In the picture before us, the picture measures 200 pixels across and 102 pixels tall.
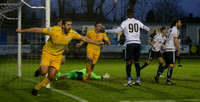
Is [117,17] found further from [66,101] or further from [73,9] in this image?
[66,101]

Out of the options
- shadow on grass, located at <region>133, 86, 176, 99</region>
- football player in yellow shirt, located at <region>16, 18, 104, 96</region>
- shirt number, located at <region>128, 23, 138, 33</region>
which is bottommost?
shadow on grass, located at <region>133, 86, 176, 99</region>

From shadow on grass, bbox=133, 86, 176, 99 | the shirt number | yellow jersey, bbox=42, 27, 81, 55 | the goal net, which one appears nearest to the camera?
shadow on grass, bbox=133, 86, 176, 99

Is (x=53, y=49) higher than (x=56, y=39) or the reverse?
the reverse

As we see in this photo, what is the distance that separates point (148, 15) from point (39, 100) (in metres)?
37.4

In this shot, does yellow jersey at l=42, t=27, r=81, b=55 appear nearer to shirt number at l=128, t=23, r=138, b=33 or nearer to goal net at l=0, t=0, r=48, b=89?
goal net at l=0, t=0, r=48, b=89

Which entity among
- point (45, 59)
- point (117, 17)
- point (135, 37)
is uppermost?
point (117, 17)

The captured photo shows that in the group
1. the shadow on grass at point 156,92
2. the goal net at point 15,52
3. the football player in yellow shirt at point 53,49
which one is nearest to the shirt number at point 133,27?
the shadow on grass at point 156,92

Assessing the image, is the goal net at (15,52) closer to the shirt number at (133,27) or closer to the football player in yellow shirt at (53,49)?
the football player in yellow shirt at (53,49)

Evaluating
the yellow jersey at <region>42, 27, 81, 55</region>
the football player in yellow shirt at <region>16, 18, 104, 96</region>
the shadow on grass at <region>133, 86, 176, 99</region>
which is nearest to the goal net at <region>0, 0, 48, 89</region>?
the football player in yellow shirt at <region>16, 18, 104, 96</region>

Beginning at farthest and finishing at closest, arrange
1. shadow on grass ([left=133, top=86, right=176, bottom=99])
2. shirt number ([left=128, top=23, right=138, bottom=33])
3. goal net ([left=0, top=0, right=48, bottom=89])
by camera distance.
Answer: goal net ([left=0, top=0, right=48, bottom=89]) → shirt number ([left=128, top=23, right=138, bottom=33]) → shadow on grass ([left=133, top=86, right=176, bottom=99])

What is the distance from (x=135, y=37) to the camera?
945cm

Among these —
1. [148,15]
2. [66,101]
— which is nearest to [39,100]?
[66,101]

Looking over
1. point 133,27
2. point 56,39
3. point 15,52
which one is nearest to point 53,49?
point 56,39

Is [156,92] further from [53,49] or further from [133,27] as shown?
[53,49]
